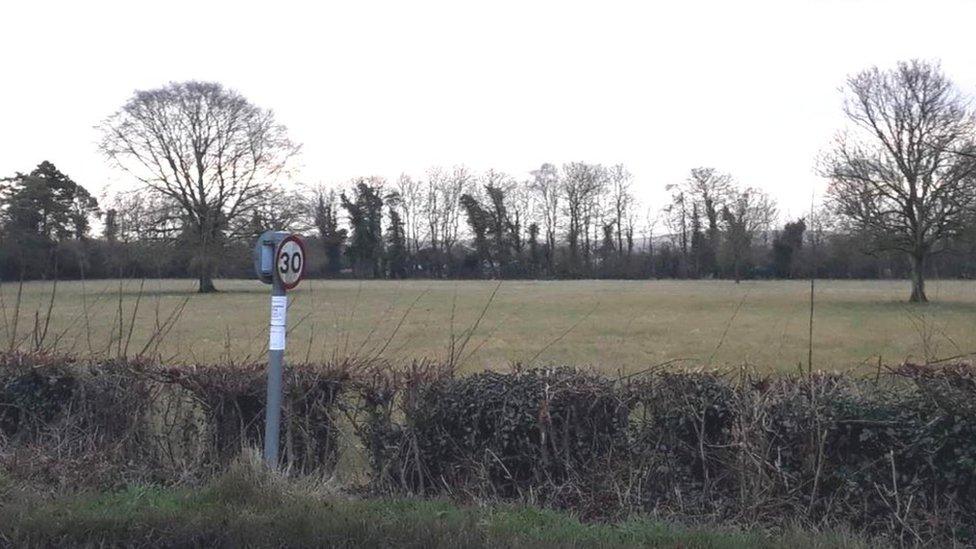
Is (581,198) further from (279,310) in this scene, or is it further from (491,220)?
(279,310)

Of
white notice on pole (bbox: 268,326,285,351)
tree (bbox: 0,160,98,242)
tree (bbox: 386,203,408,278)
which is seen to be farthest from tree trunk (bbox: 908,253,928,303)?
tree (bbox: 386,203,408,278)

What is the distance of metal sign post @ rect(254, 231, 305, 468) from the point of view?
16.9 ft

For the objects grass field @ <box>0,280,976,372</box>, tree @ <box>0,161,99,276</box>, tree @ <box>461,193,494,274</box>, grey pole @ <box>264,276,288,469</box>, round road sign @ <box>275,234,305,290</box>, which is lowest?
grass field @ <box>0,280,976,372</box>

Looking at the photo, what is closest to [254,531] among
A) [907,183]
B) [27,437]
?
[27,437]

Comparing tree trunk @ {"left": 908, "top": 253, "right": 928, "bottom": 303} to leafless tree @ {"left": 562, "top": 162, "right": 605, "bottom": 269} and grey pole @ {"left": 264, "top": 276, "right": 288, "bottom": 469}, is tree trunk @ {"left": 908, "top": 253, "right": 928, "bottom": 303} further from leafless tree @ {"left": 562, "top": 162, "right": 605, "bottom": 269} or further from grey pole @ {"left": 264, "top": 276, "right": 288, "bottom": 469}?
leafless tree @ {"left": 562, "top": 162, "right": 605, "bottom": 269}

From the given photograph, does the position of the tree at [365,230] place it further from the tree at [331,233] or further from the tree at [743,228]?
the tree at [743,228]

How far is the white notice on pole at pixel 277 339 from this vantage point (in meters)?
5.16

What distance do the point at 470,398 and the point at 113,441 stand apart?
2.88 m

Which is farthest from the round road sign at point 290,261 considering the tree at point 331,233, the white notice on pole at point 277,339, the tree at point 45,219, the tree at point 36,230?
the tree at point 331,233

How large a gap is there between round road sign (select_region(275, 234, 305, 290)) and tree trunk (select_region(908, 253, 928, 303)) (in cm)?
4218

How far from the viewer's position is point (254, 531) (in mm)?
4156

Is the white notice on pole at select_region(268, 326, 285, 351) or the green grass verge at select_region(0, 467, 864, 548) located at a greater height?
the white notice on pole at select_region(268, 326, 285, 351)

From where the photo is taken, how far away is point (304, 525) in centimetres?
424

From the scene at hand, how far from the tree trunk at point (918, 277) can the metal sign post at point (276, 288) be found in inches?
1664
